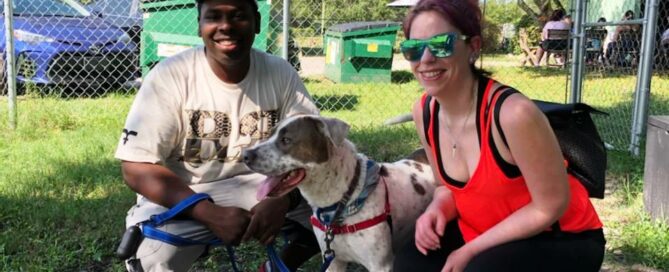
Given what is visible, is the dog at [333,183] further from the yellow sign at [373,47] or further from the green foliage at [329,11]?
the green foliage at [329,11]

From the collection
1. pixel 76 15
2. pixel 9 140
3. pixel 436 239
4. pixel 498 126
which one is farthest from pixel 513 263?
pixel 76 15

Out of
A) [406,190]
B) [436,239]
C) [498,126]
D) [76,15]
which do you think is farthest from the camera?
[76,15]

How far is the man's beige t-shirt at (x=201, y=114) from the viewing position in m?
2.64

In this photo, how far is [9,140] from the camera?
234 inches

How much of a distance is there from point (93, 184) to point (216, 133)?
2242 mm

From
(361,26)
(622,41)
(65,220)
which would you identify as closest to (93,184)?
(65,220)

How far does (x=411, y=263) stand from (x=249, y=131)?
93 cm

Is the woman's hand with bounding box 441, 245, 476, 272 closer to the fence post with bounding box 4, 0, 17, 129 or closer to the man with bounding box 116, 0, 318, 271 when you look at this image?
the man with bounding box 116, 0, 318, 271

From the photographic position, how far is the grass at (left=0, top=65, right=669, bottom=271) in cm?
354

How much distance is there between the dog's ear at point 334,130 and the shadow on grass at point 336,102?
199 inches

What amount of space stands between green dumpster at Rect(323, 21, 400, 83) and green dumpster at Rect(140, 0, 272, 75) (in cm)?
302

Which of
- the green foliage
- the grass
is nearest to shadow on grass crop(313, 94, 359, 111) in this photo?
the grass

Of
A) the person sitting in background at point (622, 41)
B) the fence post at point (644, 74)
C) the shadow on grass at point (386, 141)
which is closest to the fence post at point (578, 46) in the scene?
the fence post at point (644, 74)

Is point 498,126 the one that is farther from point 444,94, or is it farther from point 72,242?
point 72,242
